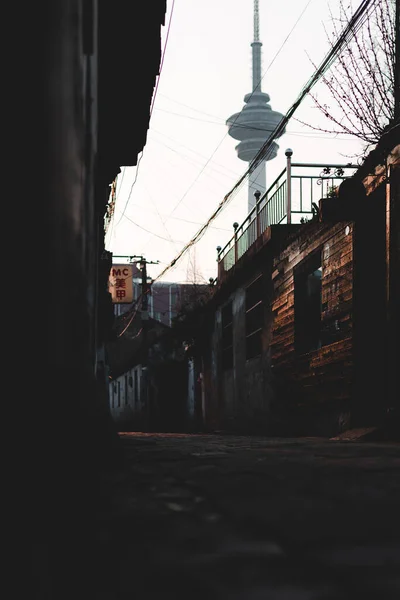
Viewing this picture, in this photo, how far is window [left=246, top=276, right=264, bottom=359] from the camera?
56.4 ft

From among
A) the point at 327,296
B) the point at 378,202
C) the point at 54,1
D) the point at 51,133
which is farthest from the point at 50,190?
the point at 327,296

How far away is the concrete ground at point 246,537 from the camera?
1271 millimetres

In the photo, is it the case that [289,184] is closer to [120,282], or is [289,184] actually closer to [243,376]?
[243,376]

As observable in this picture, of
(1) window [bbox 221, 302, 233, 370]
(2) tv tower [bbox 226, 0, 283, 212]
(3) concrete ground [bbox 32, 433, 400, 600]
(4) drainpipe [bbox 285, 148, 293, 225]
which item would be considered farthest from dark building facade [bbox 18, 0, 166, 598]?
(2) tv tower [bbox 226, 0, 283, 212]

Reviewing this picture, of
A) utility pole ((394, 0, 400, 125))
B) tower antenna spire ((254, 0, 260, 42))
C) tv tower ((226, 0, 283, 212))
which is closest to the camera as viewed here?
utility pole ((394, 0, 400, 125))

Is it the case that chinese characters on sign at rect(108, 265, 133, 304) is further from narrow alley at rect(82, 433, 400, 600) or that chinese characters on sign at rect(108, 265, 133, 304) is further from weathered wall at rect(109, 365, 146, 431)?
narrow alley at rect(82, 433, 400, 600)

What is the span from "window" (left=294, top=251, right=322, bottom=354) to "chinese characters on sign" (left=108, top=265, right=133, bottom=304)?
53.0 feet

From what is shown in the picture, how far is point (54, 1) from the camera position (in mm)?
1767

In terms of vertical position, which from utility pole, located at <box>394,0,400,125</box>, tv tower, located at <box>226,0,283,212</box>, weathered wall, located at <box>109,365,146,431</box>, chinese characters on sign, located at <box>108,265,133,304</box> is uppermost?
tv tower, located at <box>226,0,283,212</box>

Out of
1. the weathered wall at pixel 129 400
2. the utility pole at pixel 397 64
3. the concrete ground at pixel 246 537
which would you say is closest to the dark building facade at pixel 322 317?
the utility pole at pixel 397 64

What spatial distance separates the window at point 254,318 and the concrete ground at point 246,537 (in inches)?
550

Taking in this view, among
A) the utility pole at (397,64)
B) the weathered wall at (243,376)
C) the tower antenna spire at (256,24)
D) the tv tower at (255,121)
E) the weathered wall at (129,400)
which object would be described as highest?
the tower antenna spire at (256,24)

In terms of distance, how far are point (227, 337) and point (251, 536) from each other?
1944 cm

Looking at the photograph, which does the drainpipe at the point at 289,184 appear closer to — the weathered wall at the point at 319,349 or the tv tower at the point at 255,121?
the weathered wall at the point at 319,349
